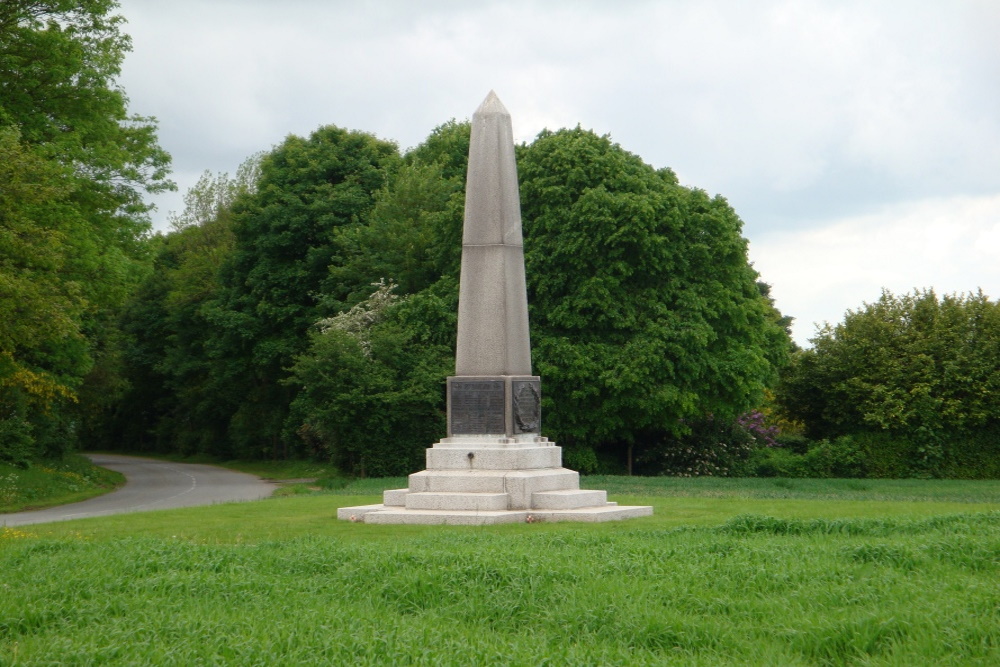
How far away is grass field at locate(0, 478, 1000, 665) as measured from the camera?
7.64m

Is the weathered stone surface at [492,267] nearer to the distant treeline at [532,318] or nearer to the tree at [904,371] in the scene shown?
the distant treeline at [532,318]

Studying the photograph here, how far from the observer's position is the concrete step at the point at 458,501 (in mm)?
16844

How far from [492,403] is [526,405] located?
1.98 ft

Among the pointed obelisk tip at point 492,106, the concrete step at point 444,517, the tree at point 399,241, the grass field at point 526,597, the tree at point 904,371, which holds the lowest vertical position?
the grass field at point 526,597

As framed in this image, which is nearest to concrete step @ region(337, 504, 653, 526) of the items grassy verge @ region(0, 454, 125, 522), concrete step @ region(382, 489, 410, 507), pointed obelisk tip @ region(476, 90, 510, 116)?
concrete step @ region(382, 489, 410, 507)

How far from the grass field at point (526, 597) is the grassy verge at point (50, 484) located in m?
16.9

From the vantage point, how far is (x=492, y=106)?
19.2 metres

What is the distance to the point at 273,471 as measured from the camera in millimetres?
46375

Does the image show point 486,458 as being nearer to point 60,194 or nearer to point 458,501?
point 458,501

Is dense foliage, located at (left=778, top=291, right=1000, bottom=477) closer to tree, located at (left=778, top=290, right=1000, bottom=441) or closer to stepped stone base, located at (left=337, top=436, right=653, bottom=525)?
tree, located at (left=778, top=290, right=1000, bottom=441)

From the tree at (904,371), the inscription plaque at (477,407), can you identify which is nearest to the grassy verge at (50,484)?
the inscription plaque at (477,407)

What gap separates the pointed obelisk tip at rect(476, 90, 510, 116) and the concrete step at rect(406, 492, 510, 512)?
6.60 metres

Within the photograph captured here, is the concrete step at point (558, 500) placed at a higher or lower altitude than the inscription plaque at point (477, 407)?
lower

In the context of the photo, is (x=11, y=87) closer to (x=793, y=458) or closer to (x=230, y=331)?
(x=230, y=331)
